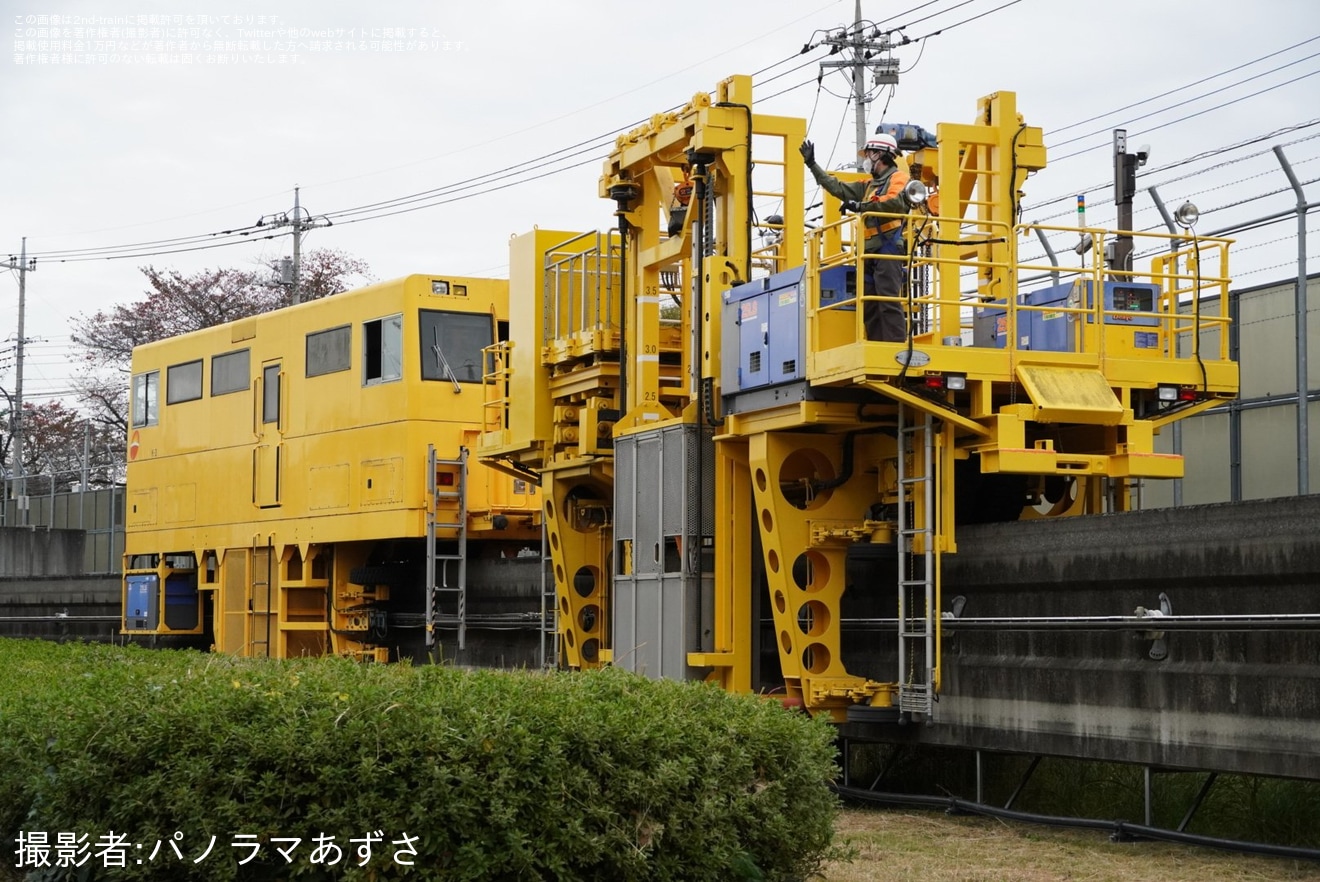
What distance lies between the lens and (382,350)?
20281mm

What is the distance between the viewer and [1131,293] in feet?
43.6

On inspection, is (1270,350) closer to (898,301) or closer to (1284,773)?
(898,301)

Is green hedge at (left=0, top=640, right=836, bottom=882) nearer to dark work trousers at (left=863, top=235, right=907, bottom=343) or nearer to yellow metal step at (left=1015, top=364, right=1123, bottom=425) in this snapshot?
yellow metal step at (left=1015, top=364, right=1123, bottom=425)

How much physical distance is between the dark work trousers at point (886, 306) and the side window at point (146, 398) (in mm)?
15424

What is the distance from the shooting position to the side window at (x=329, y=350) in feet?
68.5

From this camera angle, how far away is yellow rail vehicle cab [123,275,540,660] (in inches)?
776

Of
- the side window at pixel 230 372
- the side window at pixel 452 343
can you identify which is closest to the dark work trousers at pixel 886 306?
the side window at pixel 452 343

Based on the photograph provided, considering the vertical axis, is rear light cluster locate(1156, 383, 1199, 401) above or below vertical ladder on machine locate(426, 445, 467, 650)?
above

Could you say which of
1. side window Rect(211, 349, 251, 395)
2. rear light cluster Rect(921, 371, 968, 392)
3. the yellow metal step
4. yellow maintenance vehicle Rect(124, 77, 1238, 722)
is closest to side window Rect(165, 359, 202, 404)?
side window Rect(211, 349, 251, 395)

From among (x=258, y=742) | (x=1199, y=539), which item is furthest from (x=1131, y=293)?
(x=258, y=742)

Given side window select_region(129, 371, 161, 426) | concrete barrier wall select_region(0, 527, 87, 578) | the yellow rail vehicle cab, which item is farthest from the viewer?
concrete barrier wall select_region(0, 527, 87, 578)

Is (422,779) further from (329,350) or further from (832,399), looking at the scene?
(329,350)

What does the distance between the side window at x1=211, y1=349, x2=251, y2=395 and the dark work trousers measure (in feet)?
40.9

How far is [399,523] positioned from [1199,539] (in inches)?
443
